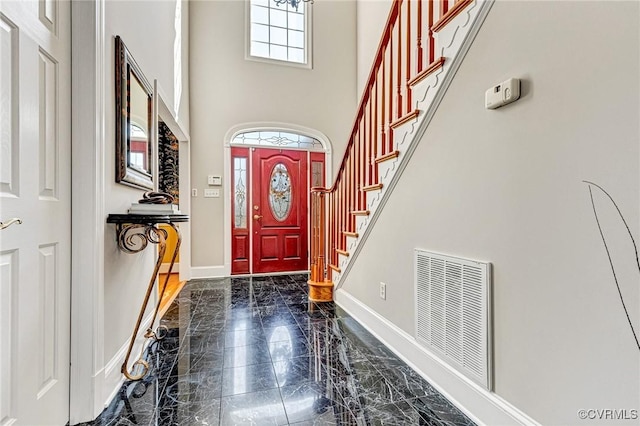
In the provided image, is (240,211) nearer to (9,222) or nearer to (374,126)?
(374,126)

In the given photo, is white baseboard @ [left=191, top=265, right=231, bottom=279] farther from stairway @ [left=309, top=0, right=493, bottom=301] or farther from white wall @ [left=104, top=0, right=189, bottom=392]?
white wall @ [left=104, top=0, right=189, bottom=392]

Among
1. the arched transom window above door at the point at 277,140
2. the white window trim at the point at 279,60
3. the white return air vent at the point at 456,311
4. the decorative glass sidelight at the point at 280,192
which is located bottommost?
Answer: the white return air vent at the point at 456,311

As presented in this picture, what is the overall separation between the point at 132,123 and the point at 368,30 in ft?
14.4

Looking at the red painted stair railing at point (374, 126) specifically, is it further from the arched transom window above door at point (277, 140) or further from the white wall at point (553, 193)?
the arched transom window above door at point (277, 140)

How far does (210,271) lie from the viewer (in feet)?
14.9

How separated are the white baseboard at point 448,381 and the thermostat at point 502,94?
50.2 inches

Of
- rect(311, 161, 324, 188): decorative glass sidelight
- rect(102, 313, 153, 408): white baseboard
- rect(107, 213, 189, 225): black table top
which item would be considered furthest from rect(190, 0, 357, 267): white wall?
rect(107, 213, 189, 225): black table top

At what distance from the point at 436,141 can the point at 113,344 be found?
2144mm

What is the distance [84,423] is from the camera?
143 centimetres

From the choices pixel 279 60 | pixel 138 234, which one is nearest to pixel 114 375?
pixel 138 234

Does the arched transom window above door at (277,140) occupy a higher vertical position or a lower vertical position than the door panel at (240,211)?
higher

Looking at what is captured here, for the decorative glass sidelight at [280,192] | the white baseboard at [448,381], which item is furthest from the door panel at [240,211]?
the white baseboard at [448,381]

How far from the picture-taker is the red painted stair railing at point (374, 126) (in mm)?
1961

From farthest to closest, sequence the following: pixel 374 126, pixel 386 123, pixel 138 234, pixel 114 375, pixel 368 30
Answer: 1. pixel 368 30
2. pixel 374 126
3. pixel 386 123
4. pixel 138 234
5. pixel 114 375
